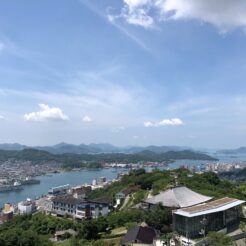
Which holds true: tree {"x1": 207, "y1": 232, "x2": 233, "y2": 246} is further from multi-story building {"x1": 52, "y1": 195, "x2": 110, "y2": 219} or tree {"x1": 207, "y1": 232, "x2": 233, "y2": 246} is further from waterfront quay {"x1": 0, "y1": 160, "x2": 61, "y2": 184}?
waterfront quay {"x1": 0, "y1": 160, "x2": 61, "y2": 184}

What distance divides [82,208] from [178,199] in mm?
12367

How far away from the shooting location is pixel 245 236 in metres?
16.3

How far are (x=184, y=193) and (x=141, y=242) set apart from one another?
558 centimetres

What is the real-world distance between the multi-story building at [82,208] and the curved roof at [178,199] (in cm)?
980

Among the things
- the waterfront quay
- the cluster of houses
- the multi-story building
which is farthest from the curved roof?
the waterfront quay

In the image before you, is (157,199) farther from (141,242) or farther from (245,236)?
(245,236)

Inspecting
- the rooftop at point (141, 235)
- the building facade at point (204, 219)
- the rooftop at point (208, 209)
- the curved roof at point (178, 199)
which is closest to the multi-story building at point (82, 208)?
the curved roof at point (178, 199)

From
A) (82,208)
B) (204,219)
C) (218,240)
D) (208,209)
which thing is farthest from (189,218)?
(82,208)

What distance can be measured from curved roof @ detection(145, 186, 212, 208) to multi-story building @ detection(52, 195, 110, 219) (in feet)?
32.1

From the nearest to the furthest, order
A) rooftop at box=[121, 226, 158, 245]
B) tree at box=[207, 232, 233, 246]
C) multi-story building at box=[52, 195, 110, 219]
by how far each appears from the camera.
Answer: tree at box=[207, 232, 233, 246], rooftop at box=[121, 226, 158, 245], multi-story building at box=[52, 195, 110, 219]

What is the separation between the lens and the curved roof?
1976 centimetres

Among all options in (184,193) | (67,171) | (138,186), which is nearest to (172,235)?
(184,193)

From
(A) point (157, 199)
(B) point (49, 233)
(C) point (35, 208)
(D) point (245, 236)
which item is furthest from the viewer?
(C) point (35, 208)

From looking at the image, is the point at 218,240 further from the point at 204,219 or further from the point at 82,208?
the point at 82,208
